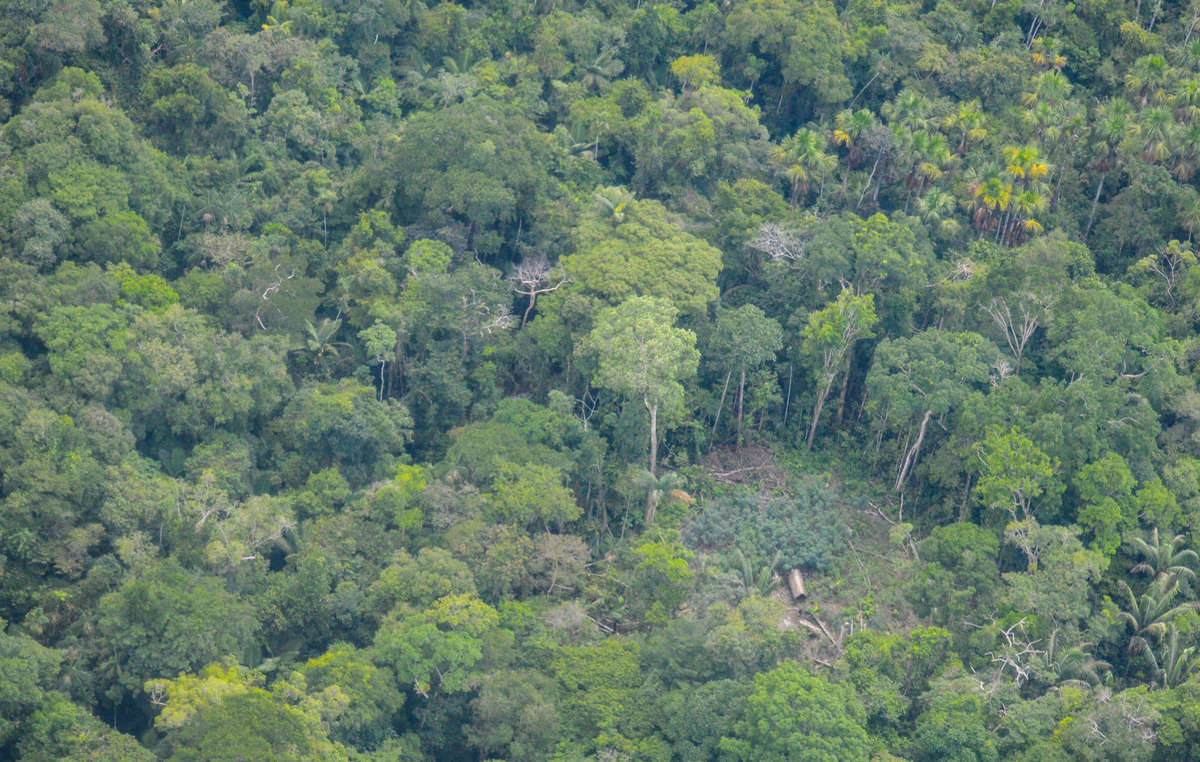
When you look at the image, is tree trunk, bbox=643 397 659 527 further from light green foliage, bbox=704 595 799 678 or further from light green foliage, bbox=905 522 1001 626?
light green foliage, bbox=905 522 1001 626

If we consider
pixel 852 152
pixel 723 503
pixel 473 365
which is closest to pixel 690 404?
pixel 723 503

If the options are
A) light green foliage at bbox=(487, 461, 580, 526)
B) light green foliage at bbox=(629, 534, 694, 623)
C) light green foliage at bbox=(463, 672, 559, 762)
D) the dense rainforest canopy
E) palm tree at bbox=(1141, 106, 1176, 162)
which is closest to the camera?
light green foliage at bbox=(463, 672, 559, 762)

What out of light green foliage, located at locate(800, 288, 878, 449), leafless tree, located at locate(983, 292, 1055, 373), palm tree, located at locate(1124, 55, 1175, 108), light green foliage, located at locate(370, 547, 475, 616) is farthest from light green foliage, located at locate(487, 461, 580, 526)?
palm tree, located at locate(1124, 55, 1175, 108)

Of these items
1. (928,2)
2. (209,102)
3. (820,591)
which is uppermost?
(928,2)

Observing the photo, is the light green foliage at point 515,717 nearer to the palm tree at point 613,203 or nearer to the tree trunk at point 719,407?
the tree trunk at point 719,407

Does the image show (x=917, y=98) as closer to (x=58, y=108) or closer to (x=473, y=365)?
(x=473, y=365)

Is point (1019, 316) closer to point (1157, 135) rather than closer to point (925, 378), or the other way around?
point (925, 378)

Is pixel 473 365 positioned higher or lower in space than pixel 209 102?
lower
